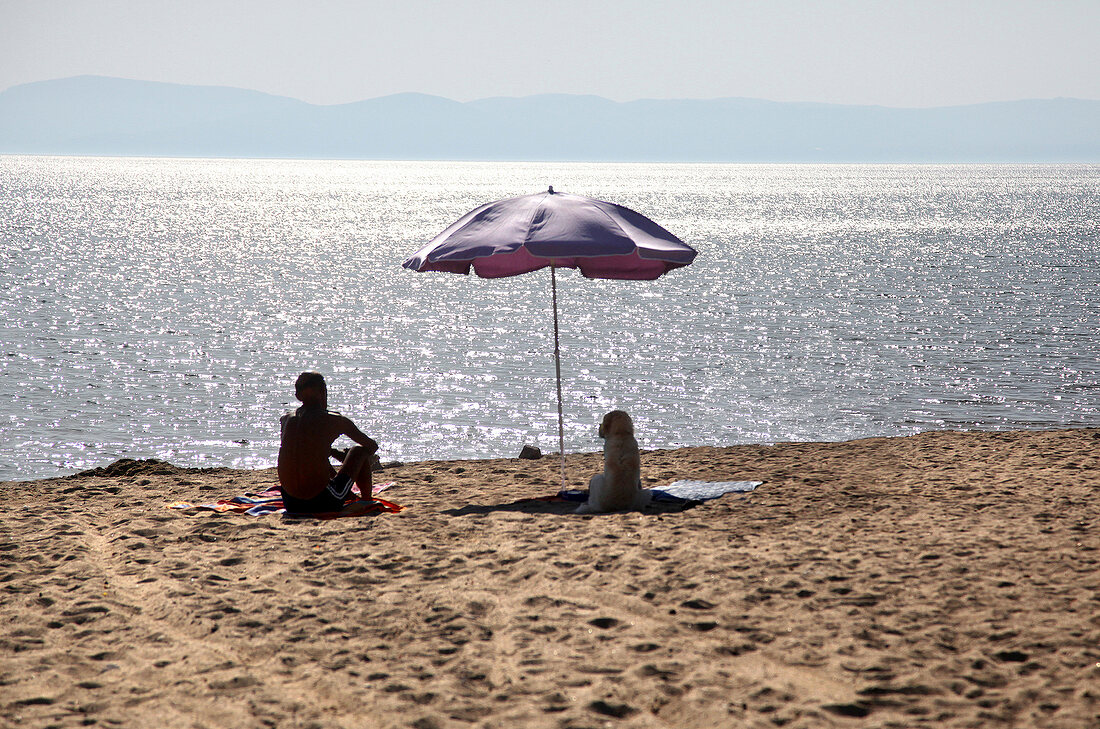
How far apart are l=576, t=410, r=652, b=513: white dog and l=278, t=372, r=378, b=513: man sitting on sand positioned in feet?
6.35

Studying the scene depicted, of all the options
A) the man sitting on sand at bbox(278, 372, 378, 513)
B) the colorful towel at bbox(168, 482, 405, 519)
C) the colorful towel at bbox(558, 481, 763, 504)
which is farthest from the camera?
the colorful towel at bbox(558, 481, 763, 504)

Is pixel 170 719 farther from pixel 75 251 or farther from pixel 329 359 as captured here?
pixel 75 251

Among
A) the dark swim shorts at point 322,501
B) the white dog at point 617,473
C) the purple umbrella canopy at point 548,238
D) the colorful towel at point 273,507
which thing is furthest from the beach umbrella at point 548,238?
the colorful towel at point 273,507

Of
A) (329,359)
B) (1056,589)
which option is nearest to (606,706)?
(1056,589)

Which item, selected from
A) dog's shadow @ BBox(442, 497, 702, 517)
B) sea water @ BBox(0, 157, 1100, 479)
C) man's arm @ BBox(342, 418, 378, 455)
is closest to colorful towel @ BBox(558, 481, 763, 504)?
dog's shadow @ BBox(442, 497, 702, 517)

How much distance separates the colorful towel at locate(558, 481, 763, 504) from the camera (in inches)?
329

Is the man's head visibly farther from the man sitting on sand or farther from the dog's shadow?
the dog's shadow

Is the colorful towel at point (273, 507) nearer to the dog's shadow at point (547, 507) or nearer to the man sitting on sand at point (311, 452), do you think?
the man sitting on sand at point (311, 452)

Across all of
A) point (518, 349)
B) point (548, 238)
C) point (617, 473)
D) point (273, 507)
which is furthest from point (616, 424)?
point (518, 349)

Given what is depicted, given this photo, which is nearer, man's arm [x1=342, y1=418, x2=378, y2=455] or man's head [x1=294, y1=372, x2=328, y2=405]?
man's head [x1=294, y1=372, x2=328, y2=405]

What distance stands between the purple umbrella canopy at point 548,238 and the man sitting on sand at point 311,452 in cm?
145

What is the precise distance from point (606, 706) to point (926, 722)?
1364mm

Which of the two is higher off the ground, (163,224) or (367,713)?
(163,224)

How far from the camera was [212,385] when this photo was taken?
76.1ft
